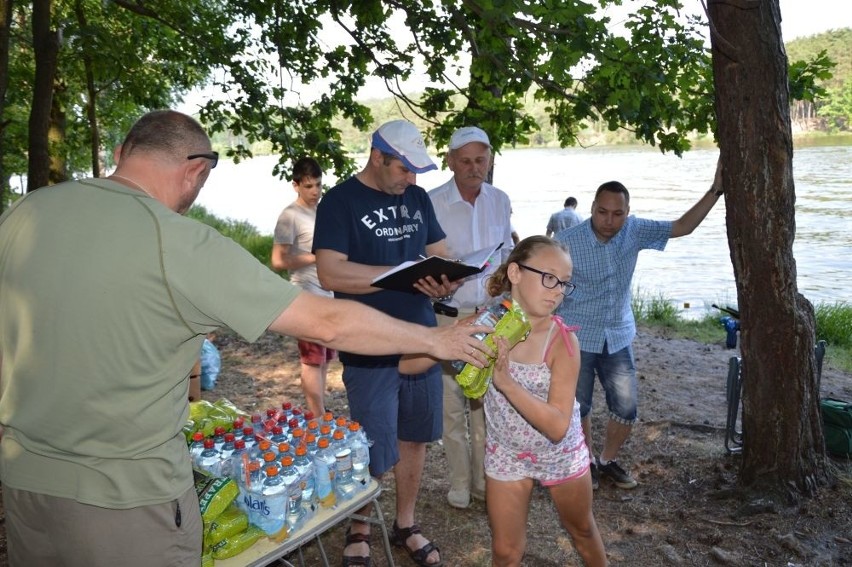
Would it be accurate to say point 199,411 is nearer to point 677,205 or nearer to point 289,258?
point 289,258

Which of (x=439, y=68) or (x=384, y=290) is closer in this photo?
(x=384, y=290)

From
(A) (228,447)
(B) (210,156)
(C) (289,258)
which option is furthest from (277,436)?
(C) (289,258)

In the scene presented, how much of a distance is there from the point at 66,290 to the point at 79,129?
15949 millimetres

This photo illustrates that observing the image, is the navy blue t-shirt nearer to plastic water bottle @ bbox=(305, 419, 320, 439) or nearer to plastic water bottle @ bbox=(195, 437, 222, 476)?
plastic water bottle @ bbox=(305, 419, 320, 439)

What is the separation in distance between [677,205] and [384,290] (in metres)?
29.9

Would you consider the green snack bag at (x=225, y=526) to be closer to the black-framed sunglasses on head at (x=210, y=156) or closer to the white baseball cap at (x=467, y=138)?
the black-framed sunglasses on head at (x=210, y=156)

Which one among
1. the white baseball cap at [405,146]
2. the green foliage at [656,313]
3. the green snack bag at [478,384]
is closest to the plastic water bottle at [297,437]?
the green snack bag at [478,384]

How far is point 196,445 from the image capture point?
279cm

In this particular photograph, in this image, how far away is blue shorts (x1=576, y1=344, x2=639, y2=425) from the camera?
439cm

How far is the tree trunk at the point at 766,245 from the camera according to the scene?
4004mm

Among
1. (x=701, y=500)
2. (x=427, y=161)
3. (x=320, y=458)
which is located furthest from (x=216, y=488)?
(x=701, y=500)

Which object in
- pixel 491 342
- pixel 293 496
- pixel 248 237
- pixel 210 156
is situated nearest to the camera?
pixel 210 156

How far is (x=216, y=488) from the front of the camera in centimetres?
246

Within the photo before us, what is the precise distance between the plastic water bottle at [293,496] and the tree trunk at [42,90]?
5.52 meters
